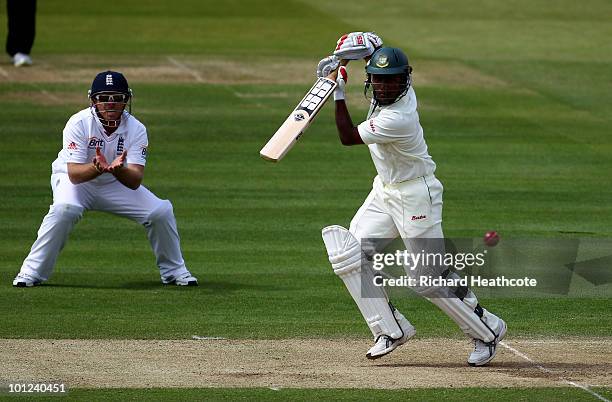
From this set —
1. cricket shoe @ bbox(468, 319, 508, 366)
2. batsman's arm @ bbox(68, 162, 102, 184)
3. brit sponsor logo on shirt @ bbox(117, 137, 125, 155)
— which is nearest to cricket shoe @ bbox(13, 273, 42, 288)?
batsman's arm @ bbox(68, 162, 102, 184)

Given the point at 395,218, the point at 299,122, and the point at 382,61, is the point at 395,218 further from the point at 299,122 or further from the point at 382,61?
the point at 382,61

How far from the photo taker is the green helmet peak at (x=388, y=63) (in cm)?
820

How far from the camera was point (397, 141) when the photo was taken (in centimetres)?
821

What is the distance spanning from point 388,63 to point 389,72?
0.06m

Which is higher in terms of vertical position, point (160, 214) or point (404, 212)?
point (404, 212)

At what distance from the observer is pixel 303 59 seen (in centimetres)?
2356

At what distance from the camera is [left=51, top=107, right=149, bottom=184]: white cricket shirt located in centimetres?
1038

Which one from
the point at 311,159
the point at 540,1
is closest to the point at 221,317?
the point at 311,159

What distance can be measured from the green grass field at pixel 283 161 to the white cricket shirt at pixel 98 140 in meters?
1.05

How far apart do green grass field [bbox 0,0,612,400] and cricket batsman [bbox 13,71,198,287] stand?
259 millimetres

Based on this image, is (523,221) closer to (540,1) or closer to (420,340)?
(420,340)

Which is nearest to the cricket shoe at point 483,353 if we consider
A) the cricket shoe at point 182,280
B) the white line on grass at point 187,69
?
the cricket shoe at point 182,280

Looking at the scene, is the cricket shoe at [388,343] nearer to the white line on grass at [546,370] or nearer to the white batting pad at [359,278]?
the white batting pad at [359,278]

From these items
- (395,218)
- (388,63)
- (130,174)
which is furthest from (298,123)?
(130,174)
